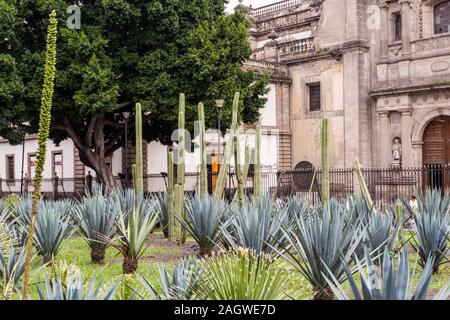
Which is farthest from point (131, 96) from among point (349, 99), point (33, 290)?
point (33, 290)

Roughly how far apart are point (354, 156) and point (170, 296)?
919 inches

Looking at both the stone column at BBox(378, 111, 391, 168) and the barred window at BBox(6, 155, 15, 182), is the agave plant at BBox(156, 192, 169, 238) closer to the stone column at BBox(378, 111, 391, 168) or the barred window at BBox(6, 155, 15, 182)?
the stone column at BBox(378, 111, 391, 168)

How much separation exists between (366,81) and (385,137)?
2432 mm

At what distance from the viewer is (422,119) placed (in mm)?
25469

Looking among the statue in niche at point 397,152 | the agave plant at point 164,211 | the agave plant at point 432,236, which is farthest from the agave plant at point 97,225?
the statue in niche at point 397,152

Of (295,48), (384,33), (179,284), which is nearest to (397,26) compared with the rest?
(384,33)

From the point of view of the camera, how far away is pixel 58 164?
3319cm

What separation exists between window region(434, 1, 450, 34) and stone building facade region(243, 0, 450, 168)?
0.12 ft

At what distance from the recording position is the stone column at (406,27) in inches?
1021

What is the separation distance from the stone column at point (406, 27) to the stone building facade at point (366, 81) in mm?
39

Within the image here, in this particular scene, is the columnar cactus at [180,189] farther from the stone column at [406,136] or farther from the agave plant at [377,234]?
the stone column at [406,136]

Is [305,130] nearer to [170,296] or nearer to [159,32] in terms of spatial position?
[159,32]

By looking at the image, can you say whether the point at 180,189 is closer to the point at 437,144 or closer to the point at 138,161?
the point at 138,161

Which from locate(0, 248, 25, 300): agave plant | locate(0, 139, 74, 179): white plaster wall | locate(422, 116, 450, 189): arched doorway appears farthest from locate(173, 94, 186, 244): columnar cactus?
locate(0, 139, 74, 179): white plaster wall
